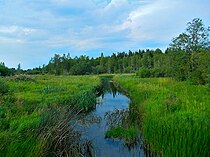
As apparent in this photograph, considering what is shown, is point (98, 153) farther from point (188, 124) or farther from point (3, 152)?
point (3, 152)

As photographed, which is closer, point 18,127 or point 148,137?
point 18,127

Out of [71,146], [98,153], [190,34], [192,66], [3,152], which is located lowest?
[98,153]

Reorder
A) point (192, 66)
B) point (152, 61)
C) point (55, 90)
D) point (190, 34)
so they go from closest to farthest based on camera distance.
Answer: point (55, 90) → point (192, 66) → point (190, 34) → point (152, 61)

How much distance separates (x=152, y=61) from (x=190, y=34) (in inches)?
2657

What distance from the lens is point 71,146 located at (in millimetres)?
8680

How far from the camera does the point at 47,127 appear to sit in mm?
8320

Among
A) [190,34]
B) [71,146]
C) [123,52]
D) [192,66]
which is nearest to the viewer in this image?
[71,146]

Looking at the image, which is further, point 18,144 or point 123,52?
point 123,52

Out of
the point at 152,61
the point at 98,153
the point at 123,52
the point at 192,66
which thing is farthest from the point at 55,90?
the point at 123,52

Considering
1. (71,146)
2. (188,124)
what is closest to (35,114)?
(71,146)

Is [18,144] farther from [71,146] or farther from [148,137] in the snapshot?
[148,137]

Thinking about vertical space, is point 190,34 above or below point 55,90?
above

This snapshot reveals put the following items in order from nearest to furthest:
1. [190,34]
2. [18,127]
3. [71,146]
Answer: [18,127] → [71,146] → [190,34]

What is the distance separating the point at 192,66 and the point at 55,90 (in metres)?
19.8
